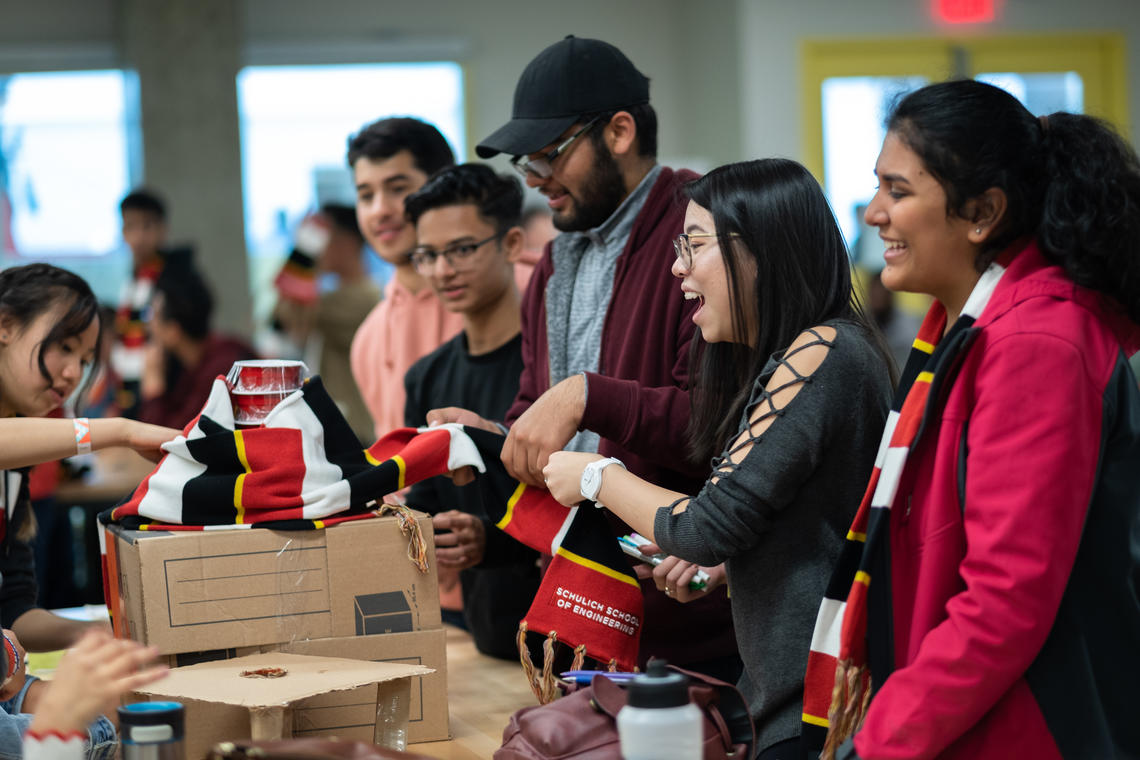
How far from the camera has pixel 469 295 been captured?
2775mm

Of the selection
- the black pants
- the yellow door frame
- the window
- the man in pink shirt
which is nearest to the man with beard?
the black pants

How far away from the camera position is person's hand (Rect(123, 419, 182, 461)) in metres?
1.92

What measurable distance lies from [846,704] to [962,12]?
737 centimetres

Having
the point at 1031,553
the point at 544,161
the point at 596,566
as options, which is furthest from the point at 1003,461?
the point at 544,161

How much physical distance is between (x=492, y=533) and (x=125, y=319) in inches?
134

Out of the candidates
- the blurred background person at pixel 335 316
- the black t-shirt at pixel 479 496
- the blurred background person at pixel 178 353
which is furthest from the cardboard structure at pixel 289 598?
the blurred background person at pixel 178 353

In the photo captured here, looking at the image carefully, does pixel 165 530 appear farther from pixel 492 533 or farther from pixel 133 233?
pixel 133 233

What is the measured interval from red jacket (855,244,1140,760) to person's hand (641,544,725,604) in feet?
1.47

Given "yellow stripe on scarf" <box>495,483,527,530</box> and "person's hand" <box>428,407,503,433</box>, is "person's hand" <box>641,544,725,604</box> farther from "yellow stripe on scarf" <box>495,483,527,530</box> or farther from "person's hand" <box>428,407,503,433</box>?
"person's hand" <box>428,407,503,433</box>

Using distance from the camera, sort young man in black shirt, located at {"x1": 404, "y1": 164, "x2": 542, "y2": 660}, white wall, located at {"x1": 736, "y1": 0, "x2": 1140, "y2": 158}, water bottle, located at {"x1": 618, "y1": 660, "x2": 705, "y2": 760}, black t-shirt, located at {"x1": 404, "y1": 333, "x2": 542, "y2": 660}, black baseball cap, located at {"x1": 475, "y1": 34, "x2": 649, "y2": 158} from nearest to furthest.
→ 1. water bottle, located at {"x1": 618, "y1": 660, "x2": 705, "y2": 760}
2. black baseball cap, located at {"x1": 475, "y1": 34, "x2": 649, "y2": 158}
3. black t-shirt, located at {"x1": 404, "y1": 333, "x2": 542, "y2": 660}
4. young man in black shirt, located at {"x1": 404, "y1": 164, "x2": 542, "y2": 660}
5. white wall, located at {"x1": 736, "y1": 0, "x2": 1140, "y2": 158}

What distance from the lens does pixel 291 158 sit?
8.09 m

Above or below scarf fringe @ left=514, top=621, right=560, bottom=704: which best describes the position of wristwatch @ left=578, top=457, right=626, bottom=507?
above

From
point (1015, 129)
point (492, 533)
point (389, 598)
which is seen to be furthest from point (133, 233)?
point (1015, 129)

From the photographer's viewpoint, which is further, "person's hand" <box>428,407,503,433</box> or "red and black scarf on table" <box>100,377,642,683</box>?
"person's hand" <box>428,407,503,433</box>
